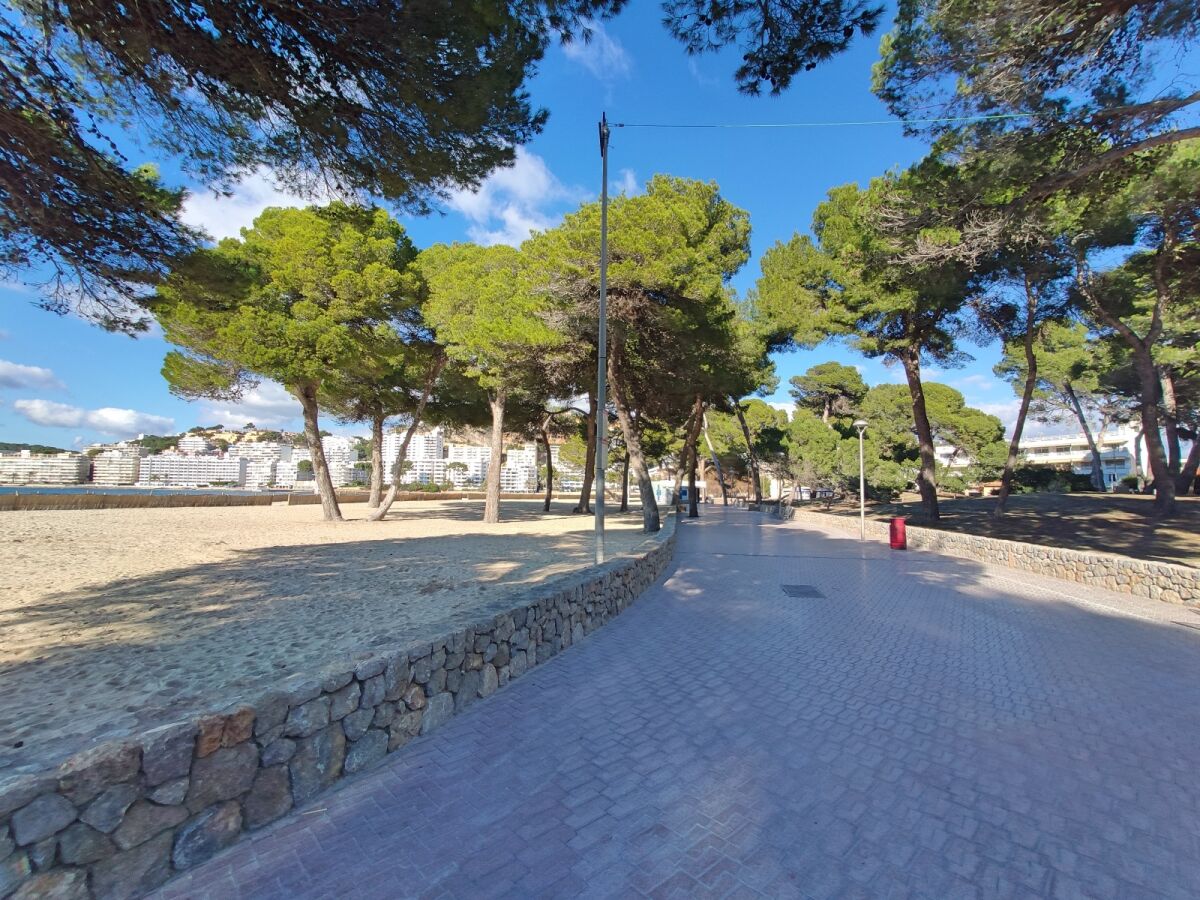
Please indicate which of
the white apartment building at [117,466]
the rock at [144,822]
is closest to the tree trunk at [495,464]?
the rock at [144,822]

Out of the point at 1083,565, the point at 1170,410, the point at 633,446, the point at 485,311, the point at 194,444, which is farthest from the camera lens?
the point at 194,444

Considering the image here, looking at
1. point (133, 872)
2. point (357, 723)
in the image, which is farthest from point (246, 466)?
point (133, 872)

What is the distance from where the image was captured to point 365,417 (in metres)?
20.5

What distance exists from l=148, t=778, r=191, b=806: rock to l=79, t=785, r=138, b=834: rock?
8cm

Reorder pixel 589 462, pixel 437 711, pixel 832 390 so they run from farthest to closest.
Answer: pixel 832 390 → pixel 589 462 → pixel 437 711

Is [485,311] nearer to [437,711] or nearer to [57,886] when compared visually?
[437,711]

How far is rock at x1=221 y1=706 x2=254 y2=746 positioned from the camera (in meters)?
2.23

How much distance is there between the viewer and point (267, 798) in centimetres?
241

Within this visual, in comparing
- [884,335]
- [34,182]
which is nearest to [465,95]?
[34,182]

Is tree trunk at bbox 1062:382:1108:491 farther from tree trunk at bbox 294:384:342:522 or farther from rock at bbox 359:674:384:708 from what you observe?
rock at bbox 359:674:384:708

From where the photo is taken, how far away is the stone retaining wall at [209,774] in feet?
5.64

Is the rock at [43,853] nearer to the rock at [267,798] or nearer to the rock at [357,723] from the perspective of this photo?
the rock at [267,798]

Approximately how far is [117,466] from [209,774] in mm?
83669

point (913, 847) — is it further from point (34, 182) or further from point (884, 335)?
point (884, 335)
